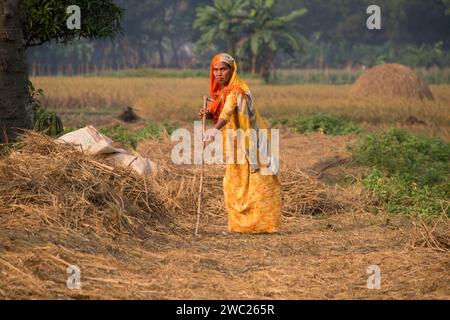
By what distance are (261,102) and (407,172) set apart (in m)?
11.1

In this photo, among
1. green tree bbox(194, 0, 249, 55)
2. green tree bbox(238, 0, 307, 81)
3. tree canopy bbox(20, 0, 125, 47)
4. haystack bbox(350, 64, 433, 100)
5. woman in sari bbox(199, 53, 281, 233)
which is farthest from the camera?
green tree bbox(194, 0, 249, 55)

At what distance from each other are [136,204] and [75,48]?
46.2 metres

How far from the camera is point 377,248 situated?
6660 millimetres

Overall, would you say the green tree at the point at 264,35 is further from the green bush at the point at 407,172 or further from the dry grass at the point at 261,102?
the green bush at the point at 407,172

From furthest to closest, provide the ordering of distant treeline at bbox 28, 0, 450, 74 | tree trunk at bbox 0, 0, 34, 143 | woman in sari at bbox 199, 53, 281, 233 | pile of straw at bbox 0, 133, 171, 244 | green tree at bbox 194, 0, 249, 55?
distant treeline at bbox 28, 0, 450, 74, green tree at bbox 194, 0, 249, 55, tree trunk at bbox 0, 0, 34, 143, woman in sari at bbox 199, 53, 281, 233, pile of straw at bbox 0, 133, 171, 244

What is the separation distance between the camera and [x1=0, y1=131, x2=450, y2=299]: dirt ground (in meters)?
5.20

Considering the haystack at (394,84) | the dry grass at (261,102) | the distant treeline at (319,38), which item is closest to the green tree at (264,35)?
the dry grass at (261,102)

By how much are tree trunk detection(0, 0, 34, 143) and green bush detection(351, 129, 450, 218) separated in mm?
3672

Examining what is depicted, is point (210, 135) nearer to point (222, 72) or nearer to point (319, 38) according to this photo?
point (222, 72)

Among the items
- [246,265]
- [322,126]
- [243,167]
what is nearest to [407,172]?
[322,126]

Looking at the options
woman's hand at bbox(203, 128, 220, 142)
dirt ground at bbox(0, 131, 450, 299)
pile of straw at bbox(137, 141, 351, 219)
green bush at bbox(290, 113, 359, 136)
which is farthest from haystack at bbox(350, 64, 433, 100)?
woman's hand at bbox(203, 128, 220, 142)

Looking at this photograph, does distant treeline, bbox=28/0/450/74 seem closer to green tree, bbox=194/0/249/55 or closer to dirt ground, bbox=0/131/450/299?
green tree, bbox=194/0/249/55

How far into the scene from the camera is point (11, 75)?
9.14 m

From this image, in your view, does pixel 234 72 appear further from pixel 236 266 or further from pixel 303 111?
pixel 303 111
